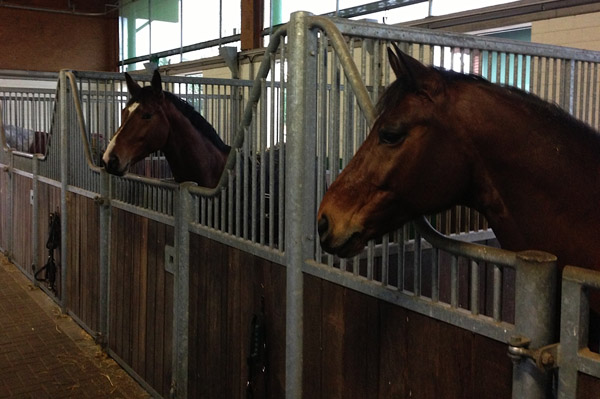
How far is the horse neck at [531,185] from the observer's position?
133 cm

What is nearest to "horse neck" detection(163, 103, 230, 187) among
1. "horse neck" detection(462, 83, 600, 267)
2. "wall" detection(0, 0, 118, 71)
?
"horse neck" detection(462, 83, 600, 267)

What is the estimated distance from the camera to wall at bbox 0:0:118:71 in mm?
11664

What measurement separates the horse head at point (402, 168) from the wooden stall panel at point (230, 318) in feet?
1.90

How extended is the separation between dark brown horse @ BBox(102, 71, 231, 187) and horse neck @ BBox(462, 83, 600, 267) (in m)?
2.20

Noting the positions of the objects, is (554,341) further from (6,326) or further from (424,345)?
(6,326)

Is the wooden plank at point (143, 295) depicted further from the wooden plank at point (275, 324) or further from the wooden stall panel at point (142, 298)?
the wooden plank at point (275, 324)

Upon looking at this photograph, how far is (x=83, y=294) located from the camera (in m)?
3.76

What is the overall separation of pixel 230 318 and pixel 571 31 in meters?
3.41

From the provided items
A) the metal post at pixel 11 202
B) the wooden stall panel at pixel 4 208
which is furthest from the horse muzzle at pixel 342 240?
the wooden stall panel at pixel 4 208

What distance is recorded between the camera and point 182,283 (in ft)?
7.97

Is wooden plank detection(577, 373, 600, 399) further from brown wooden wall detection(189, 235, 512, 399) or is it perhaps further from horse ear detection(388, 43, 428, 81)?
horse ear detection(388, 43, 428, 81)

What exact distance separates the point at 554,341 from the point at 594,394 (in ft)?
0.43

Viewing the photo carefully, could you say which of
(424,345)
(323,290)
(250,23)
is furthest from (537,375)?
(250,23)

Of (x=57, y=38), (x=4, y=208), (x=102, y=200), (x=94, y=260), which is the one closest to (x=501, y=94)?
(x=102, y=200)
